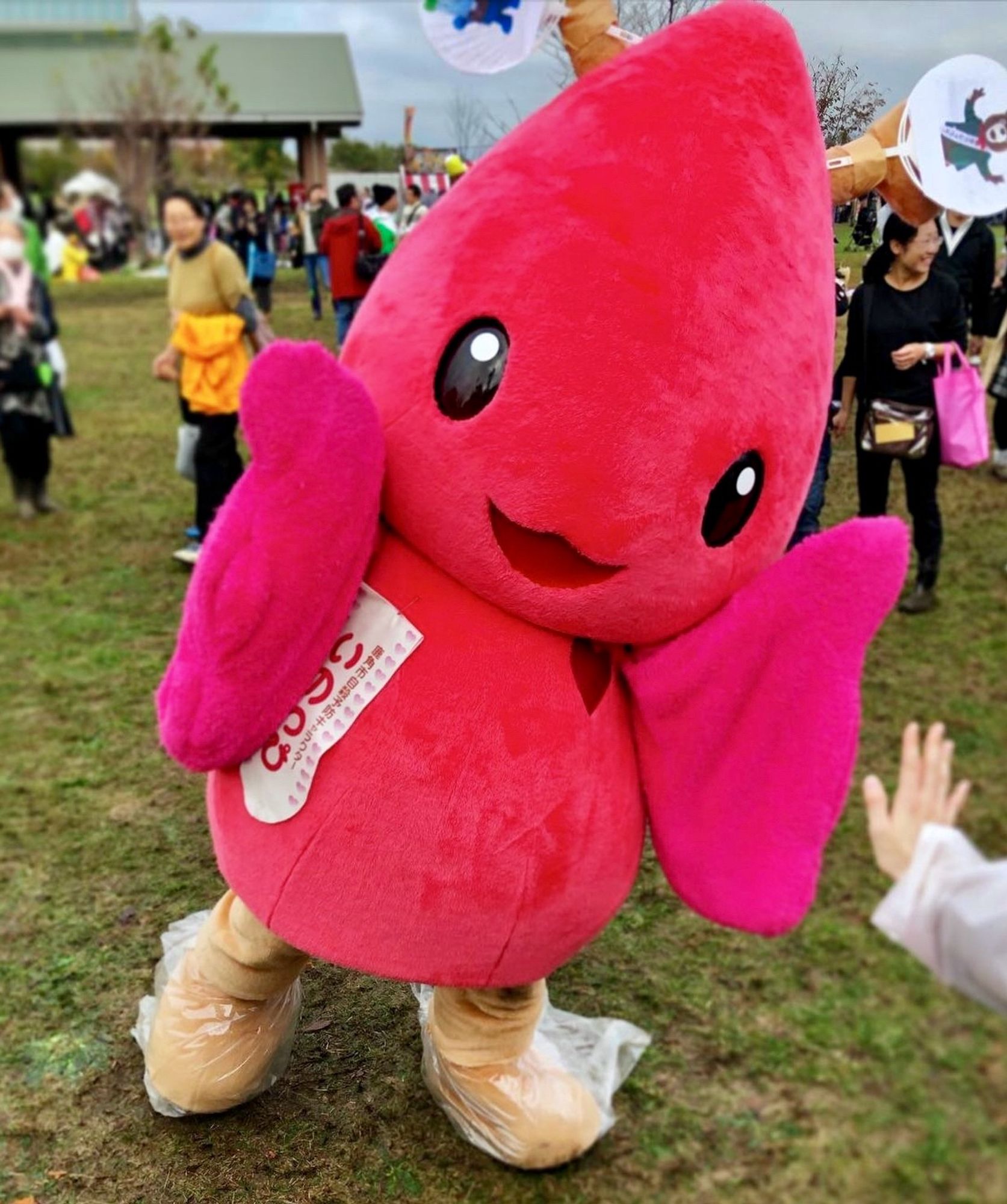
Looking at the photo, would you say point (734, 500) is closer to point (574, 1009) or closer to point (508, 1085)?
point (508, 1085)

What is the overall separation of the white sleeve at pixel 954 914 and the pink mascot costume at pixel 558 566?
557 mm

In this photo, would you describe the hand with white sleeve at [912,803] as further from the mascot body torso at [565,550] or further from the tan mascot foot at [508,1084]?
the tan mascot foot at [508,1084]

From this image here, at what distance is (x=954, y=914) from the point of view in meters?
0.95

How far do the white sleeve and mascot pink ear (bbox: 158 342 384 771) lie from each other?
894 millimetres

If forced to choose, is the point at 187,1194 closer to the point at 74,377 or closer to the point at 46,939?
the point at 46,939

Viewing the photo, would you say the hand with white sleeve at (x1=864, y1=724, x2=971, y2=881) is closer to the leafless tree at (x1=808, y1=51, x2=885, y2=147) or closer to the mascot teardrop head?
the mascot teardrop head

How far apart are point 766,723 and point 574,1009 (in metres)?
1.20

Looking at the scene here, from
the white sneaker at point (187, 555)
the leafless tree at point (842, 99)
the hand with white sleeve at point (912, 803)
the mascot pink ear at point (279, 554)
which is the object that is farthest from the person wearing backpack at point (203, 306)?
the hand with white sleeve at point (912, 803)

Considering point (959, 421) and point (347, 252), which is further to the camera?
point (347, 252)

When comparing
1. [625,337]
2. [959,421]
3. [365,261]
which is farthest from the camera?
[365,261]

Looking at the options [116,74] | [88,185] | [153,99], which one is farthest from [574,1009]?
[153,99]

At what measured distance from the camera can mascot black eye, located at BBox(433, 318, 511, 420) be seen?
1.55 meters

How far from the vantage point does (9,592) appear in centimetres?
544

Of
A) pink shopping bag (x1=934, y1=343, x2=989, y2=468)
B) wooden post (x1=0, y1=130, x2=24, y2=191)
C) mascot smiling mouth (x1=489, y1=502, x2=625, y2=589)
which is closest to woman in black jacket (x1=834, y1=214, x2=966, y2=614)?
pink shopping bag (x1=934, y1=343, x2=989, y2=468)
